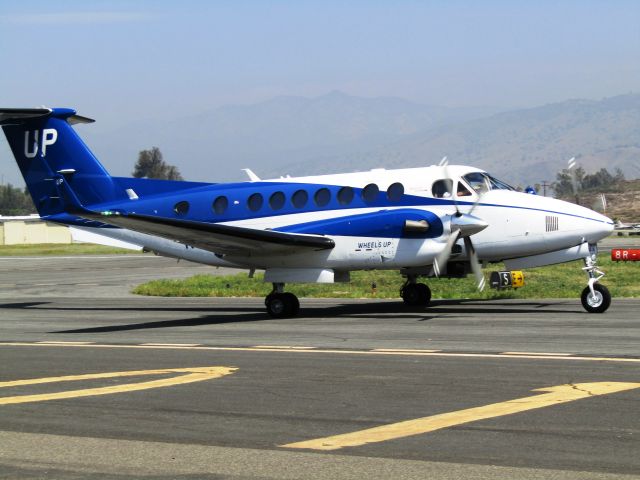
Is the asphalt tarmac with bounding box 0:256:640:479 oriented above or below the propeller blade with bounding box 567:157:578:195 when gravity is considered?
below

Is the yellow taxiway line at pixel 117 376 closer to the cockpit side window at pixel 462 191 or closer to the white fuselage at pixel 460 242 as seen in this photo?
the white fuselage at pixel 460 242

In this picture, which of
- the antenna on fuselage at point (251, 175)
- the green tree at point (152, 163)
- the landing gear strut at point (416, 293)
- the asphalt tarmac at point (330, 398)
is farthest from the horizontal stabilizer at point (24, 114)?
the green tree at point (152, 163)

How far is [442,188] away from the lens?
76.2ft

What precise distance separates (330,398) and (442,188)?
1232 cm

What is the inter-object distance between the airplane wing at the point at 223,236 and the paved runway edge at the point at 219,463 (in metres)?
12.8

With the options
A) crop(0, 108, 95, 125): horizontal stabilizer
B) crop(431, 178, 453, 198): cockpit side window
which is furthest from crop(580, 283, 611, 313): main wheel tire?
crop(0, 108, 95, 125): horizontal stabilizer

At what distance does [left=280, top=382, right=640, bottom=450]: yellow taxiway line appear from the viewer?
920 centimetres

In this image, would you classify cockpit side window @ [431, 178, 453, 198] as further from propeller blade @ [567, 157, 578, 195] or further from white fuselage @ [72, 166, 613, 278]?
propeller blade @ [567, 157, 578, 195]

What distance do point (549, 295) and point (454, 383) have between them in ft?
56.2

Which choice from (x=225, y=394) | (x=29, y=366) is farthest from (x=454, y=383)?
(x=29, y=366)

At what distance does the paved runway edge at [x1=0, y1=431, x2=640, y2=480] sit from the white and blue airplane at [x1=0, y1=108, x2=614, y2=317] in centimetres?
1256

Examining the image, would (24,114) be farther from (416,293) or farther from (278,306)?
(416,293)

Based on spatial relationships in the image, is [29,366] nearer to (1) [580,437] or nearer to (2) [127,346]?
(2) [127,346]

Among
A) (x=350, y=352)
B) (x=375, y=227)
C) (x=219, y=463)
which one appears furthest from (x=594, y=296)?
(x=219, y=463)
